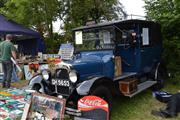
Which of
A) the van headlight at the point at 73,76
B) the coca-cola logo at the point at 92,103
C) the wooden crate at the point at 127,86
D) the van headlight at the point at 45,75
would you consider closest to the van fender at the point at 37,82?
the van headlight at the point at 45,75

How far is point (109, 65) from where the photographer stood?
5512 mm

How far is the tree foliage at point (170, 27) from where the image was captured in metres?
7.78

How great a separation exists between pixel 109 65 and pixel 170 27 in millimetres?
3347

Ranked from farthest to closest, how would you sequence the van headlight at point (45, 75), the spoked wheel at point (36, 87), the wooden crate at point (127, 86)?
the wooden crate at point (127, 86), the spoked wheel at point (36, 87), the van headlight at point (45, 75)

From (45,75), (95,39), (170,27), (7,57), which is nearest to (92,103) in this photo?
(45,75)

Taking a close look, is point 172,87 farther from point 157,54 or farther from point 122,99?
point 122,99

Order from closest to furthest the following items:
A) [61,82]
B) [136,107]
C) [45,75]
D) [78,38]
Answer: [61,82] → [45,75] → [136,107] → [78,38]

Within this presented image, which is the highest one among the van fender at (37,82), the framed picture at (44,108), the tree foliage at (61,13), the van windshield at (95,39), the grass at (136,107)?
the tree foliage at (61,13)

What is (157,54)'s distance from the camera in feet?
23.7

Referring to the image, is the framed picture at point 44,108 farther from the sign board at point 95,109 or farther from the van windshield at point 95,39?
the van windshield at point 95,39

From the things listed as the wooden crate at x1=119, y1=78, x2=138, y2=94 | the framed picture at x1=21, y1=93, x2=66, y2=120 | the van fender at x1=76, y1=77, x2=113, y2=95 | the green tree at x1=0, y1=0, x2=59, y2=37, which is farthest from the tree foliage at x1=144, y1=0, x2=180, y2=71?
the green tree at x1=0, y1=0, x2=59, y2=37

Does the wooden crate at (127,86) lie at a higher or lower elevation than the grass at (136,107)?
higher

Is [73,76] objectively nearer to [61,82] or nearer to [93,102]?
[61,82]

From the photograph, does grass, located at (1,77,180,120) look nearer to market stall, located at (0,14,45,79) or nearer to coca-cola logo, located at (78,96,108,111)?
coca-cola logo, located at (78,96,108,111)
